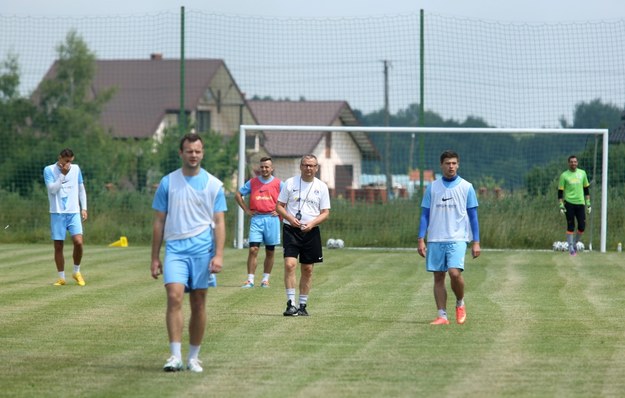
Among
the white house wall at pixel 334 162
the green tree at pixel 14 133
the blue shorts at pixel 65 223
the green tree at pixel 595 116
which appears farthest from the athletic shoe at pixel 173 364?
the green tree at pixel 14 133

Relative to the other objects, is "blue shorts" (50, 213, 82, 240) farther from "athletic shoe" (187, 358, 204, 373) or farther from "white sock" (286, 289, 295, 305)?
"athletic shoe" (187, 358, 204, 373)

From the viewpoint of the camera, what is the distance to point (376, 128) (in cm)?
2634

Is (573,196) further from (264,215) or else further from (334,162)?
(264,215)

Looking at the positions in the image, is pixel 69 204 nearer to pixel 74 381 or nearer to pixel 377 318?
pixel 377 318

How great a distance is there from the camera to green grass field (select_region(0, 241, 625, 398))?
29.0 ft

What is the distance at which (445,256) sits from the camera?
1274 cm

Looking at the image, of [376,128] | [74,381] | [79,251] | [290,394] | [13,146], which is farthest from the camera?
[13,146]

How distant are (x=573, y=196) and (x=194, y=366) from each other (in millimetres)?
16429

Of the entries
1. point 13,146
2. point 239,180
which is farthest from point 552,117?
point 13,146

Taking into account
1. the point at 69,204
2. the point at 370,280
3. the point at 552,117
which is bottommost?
the point at 370,280

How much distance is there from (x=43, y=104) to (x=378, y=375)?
1134 inches

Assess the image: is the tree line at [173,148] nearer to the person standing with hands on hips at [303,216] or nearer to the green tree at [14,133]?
the green tree at [14,133]

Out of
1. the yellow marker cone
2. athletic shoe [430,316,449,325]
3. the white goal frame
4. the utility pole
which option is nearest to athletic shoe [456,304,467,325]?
athletic shoe [430,316,449,325]

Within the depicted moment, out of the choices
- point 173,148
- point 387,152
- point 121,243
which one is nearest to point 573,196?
point 387,152
